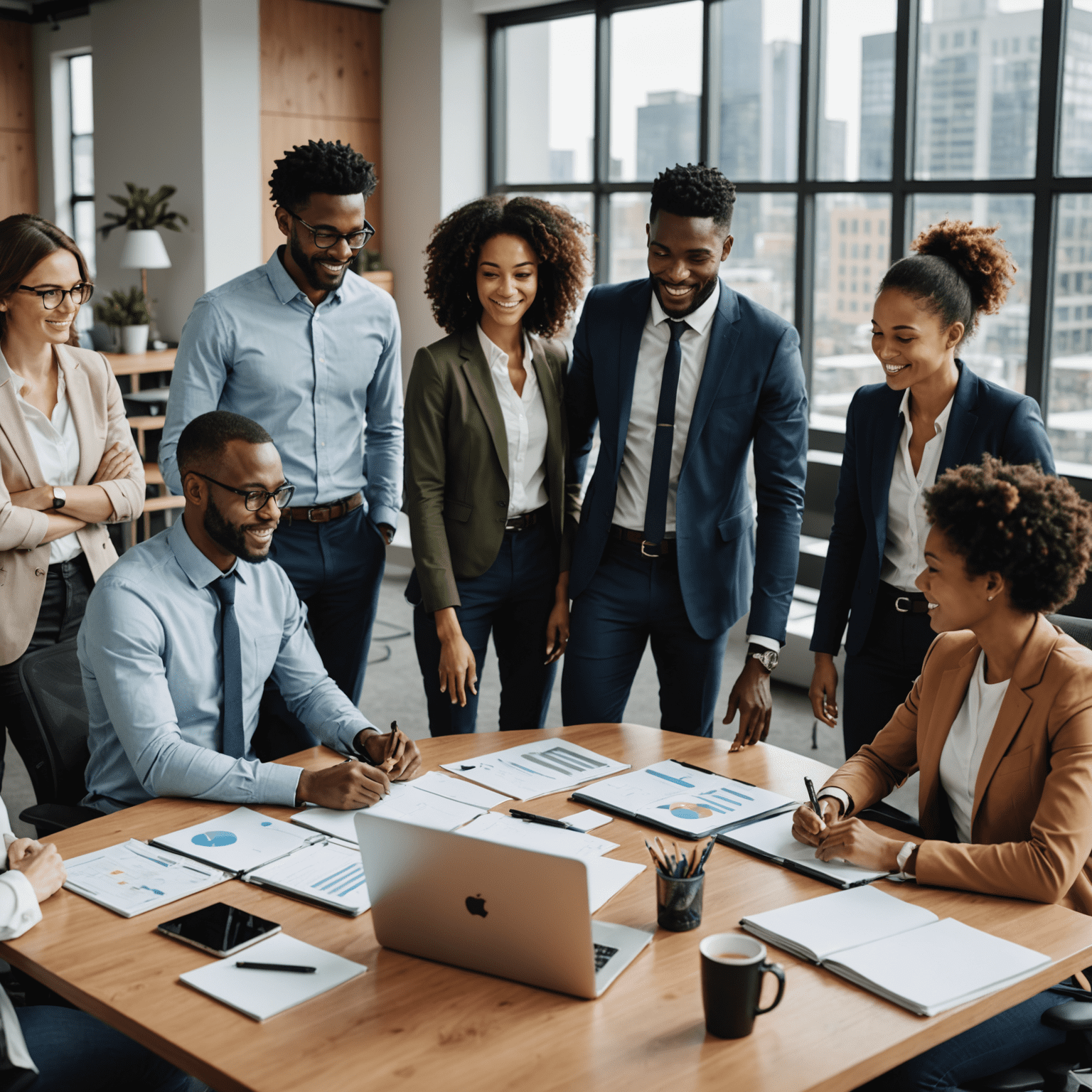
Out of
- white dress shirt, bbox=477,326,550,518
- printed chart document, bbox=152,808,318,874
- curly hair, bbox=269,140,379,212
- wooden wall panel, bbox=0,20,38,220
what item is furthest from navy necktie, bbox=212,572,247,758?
wooden wall panel, bbox=0,20,38,220

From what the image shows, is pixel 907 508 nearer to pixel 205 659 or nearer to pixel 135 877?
pixel 205 659

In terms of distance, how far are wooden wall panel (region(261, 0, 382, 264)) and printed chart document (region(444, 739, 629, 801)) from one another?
18.5ft

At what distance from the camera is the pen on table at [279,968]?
157cm

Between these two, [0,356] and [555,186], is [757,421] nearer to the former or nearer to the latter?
[0,356]

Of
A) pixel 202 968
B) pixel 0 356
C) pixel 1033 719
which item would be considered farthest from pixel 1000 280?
pixel 0 356

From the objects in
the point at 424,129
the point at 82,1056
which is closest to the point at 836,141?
the point at 424,129

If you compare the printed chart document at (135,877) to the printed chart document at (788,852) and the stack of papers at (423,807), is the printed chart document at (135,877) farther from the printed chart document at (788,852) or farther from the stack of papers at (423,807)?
the printed chart document at (788,852)

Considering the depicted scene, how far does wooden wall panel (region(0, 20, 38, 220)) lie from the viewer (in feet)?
28.9

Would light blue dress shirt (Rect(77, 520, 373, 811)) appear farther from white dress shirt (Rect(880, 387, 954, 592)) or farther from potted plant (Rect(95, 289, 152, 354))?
potted plant (Rect(95, 289, 152, 354))

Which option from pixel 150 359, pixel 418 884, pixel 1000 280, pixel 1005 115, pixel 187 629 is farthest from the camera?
pixel 150 359

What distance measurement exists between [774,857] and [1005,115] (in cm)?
444

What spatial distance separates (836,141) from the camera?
6.01 m

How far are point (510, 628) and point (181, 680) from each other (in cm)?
88

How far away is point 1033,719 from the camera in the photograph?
1888mm
